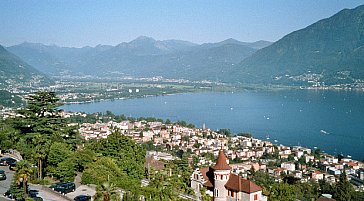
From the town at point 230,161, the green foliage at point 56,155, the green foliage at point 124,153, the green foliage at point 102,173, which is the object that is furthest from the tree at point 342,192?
the green foliage at point 56,155

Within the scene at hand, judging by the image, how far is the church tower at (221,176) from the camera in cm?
1770

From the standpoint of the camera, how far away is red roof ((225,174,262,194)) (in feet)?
56.4

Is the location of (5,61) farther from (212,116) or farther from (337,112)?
(337,112)

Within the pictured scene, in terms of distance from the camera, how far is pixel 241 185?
1734 centimetres

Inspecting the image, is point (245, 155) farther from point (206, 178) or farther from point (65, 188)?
point (65, 188)

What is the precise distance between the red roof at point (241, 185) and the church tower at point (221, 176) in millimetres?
211

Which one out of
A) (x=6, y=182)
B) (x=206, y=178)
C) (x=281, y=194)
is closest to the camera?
(x=6, y=182)

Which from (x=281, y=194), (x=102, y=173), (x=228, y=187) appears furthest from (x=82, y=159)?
(x=281, y=194)

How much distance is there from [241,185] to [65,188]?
698cm

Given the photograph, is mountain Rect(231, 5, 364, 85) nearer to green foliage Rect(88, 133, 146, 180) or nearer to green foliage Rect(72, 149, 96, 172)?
green foliage Rect(88, 133, 146, 180)

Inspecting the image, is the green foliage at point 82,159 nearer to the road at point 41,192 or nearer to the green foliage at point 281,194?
the road at point 41,192

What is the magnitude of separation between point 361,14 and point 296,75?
50910mm

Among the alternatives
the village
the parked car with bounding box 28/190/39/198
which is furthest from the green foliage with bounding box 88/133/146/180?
the village

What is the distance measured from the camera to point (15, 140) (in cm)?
1936
